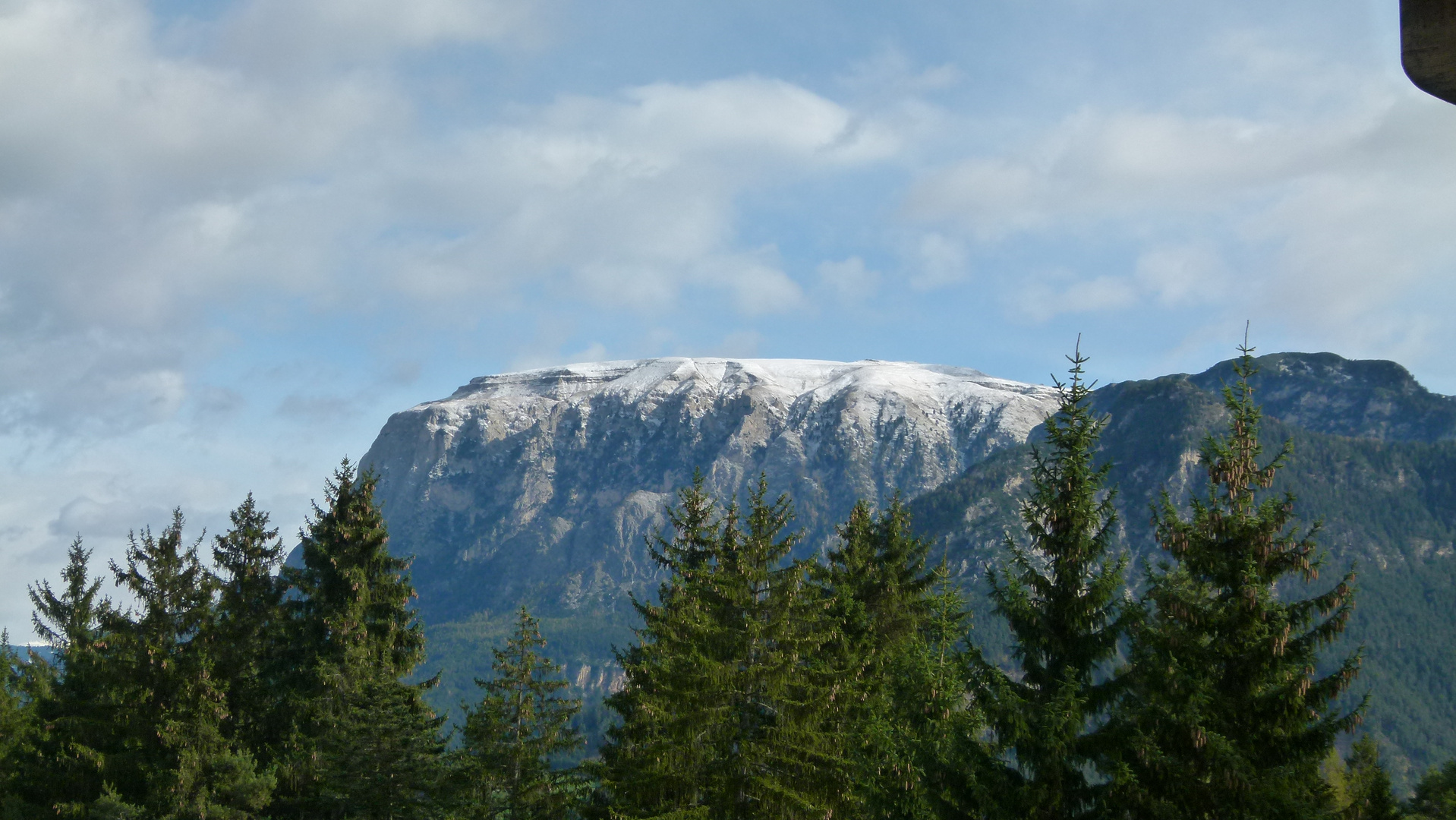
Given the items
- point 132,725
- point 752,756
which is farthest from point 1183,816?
point 132,725

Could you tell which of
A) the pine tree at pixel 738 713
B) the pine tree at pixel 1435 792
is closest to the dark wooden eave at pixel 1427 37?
the pine tree at pixel 738 713

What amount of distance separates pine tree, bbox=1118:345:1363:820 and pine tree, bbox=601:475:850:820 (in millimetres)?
9858

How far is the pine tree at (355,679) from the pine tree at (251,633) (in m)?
0.82

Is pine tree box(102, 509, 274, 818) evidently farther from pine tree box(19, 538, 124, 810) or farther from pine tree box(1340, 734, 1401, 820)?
pine tree box(1340, 734, 1401, 820)

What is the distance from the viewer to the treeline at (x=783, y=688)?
21297mm

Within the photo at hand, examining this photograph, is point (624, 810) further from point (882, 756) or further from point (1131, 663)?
point (1131, 663)

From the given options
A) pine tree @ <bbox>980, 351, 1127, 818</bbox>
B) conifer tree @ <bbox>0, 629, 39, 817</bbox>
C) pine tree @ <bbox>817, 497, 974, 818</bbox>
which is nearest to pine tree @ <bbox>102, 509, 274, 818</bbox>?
conifer tree @ <bbox>0, 629, 39, 817</bbox>

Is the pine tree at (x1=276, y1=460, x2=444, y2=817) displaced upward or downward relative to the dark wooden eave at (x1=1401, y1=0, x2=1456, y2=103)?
downward

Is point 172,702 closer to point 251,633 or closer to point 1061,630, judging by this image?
point 251,633

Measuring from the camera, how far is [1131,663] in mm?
22953

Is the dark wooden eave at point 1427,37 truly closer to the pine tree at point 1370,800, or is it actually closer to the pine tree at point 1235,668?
the pine tree at point 1235,668

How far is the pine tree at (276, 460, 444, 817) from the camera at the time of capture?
38.1 metres

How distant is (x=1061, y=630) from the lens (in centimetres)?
2419

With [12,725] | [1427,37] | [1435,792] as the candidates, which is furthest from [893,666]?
[12,725]
